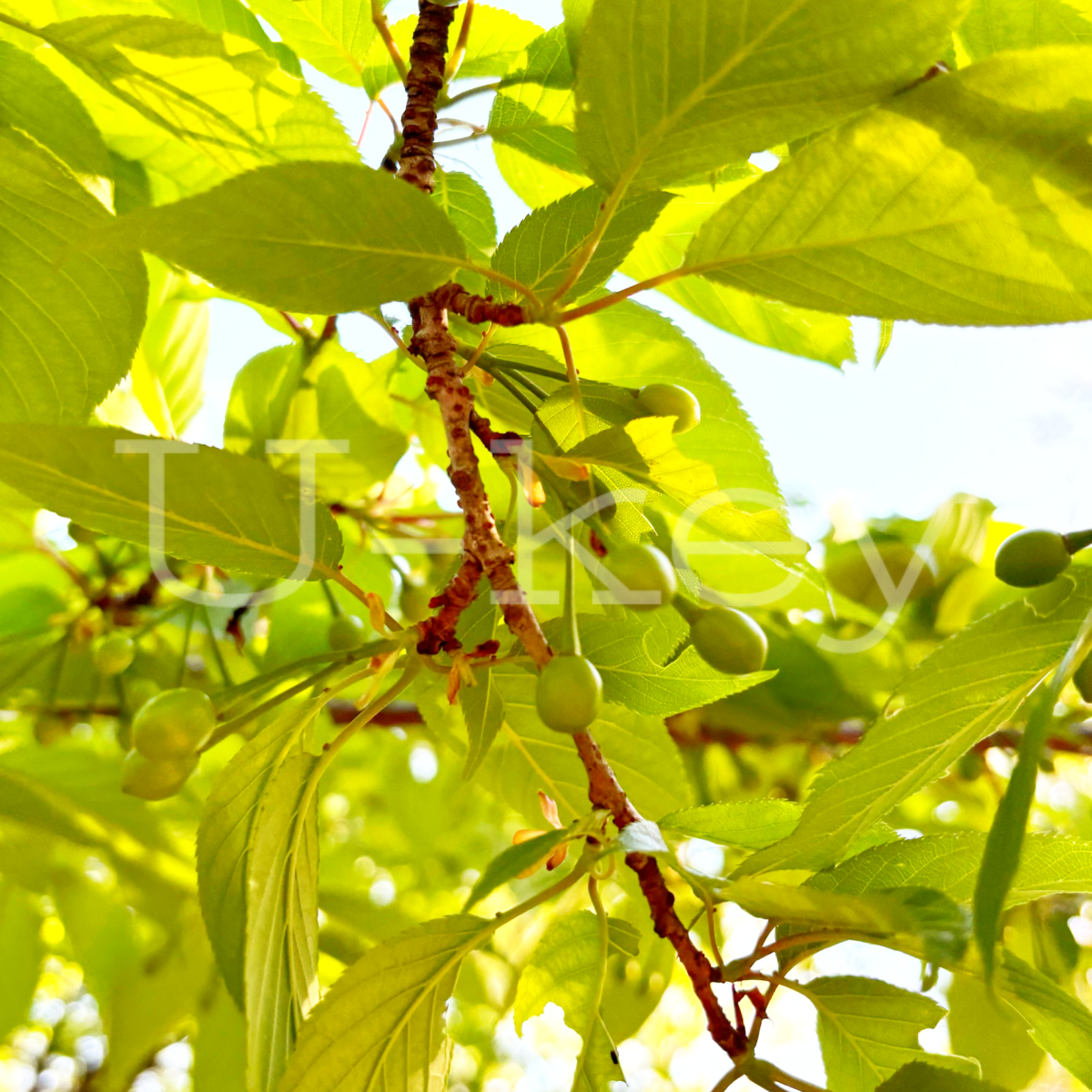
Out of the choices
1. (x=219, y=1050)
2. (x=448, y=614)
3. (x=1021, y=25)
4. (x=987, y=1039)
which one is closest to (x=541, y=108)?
(x=1021, y=25)

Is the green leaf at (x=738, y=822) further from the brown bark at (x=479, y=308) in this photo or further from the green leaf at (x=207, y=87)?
the green leaf at (x=207, y=87)

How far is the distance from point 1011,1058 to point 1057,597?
0.99 m

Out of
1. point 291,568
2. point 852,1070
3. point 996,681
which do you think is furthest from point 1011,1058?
point 291,568

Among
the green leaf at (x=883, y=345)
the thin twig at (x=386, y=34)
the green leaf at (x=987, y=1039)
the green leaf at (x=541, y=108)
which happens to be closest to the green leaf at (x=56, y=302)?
the thin twig at (x=386, y=34)

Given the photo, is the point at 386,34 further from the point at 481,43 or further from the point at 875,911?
the point at 875,911

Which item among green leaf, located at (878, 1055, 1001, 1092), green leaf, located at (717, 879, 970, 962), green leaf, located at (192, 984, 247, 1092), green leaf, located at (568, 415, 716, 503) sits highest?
green leaf, located at (568, 415, 716, 503)

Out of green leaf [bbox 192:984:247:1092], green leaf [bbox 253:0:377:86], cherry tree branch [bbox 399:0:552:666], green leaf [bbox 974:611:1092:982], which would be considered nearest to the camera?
green leaf [bbox 974:611:1092:982]

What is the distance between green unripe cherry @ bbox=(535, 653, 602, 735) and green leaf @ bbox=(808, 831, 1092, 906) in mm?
222

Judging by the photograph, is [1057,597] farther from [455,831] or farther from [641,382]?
[455,831]

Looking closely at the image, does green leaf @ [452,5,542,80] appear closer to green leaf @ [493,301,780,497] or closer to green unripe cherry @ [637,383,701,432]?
green leaf @ [493,301,780,497]

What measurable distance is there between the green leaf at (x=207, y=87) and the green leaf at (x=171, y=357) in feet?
1.37

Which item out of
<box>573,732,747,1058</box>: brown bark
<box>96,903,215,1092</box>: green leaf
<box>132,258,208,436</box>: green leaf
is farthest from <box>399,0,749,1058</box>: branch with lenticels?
<box>96,903,215,1092</box>: green leaf

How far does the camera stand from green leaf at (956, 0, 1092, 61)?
69cm

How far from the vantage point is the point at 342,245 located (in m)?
0.57
